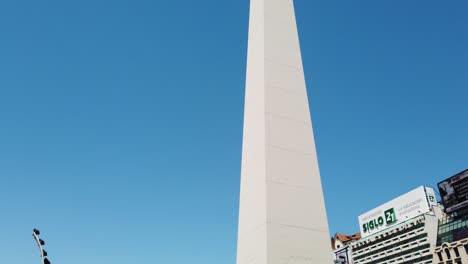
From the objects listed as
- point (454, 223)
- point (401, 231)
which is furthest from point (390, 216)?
point (454, 223)

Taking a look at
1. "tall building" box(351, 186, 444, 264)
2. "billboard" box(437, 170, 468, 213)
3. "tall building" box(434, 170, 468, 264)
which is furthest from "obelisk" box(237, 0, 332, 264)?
"tall building" box(351, 186, 444, 264)

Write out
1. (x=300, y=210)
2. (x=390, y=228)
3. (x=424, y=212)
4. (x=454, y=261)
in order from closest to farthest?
(x=300, y=210) < (x=454, y=261) < (x=424, y=212) < (x=390, y=228)

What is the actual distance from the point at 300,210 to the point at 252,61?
5200 mm

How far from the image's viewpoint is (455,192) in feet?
186

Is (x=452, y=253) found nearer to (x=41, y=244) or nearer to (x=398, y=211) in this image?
(x=398, y=211)

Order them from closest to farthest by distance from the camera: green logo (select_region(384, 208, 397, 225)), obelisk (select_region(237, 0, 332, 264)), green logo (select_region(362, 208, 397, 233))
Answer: obelisk (select_region(237, 0, 332, 264)) → green logo (select_region(384, 208, 397, 225)) → green logo (select_region(362, 208, 397, 233))

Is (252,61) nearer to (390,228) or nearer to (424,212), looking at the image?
(424,212)

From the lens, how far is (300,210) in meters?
9.40

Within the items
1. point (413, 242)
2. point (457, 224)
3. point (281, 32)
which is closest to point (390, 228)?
point (413, 242)

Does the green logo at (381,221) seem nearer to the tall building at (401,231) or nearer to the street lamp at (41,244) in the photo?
the tall building at (401,231)

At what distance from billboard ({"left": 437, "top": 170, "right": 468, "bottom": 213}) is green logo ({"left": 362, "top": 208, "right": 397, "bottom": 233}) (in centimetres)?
1165

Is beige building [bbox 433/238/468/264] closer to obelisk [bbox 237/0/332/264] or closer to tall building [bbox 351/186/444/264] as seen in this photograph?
tall building [bbox 351/186/444/264]

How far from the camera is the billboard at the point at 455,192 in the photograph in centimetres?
5512

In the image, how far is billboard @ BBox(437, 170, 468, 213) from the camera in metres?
55.1
